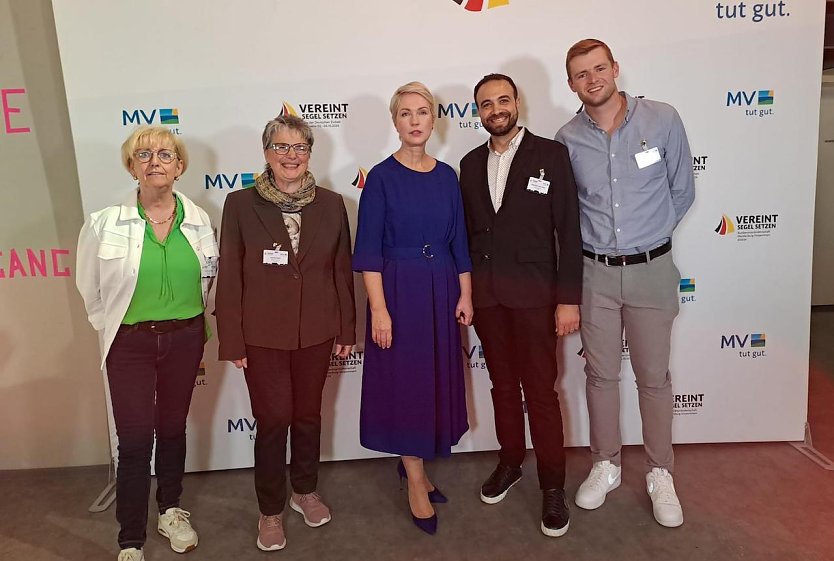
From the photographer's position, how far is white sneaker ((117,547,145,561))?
2043mm

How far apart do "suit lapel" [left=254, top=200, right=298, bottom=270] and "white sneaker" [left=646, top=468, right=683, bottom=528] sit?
1772 mm

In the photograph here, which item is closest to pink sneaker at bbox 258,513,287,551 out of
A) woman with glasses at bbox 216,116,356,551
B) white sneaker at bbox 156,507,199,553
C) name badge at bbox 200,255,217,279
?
woman with glasses at bbox 216,116,356,551

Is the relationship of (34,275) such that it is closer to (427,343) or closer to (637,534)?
(427,343)

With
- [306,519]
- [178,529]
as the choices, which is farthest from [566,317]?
[178,529]

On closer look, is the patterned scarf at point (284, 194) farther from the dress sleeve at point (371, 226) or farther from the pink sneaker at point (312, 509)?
the pink sneaker at point (312, 509)

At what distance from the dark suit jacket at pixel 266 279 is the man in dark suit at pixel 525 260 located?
610 mm

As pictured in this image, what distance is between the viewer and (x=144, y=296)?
1.95 m

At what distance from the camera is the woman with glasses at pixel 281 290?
2014 millimetres

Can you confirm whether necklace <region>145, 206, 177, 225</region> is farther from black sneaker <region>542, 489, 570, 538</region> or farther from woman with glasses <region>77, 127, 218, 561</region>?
black sneaker <region>542, 489, 570, 538</region>

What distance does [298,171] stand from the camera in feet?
6.57

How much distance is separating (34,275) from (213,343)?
37.1 inches

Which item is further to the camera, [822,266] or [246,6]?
[822,266]

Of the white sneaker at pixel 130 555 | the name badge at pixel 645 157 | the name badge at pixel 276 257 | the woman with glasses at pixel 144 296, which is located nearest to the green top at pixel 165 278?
the woman with glasses at pixel 144 296

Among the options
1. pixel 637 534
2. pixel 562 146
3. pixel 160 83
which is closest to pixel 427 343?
pixel 562 146
